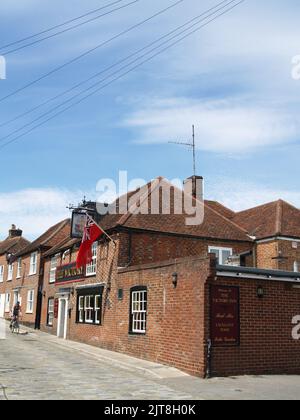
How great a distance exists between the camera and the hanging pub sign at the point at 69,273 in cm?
2512

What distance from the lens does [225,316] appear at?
45.2 feet

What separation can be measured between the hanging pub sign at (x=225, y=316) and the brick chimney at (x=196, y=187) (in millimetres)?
14226

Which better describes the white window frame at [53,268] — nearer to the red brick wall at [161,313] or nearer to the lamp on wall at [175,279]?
the red brick wall at [161,313]

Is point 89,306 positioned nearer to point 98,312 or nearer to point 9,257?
point 98,312

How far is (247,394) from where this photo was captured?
10.5 metres

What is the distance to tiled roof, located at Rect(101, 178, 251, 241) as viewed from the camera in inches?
835

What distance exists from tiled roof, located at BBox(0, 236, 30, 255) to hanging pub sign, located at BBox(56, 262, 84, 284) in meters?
18.6

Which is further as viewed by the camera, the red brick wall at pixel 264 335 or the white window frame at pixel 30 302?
the white window frame at pixel 30 302

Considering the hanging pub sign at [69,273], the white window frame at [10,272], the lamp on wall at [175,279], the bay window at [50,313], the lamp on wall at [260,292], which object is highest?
the white window frame at [10,272]

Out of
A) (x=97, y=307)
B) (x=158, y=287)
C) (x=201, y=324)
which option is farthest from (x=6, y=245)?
(x=201, y=324)

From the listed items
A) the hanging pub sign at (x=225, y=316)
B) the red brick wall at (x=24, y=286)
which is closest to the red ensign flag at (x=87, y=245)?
the hanging pub sign at (x=225, y=316)

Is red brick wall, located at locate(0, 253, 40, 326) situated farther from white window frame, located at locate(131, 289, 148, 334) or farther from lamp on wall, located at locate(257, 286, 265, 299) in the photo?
lamp on wall, located at locate(257, 286, 265, 299)

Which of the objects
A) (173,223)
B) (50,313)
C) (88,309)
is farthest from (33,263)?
(173,223)
